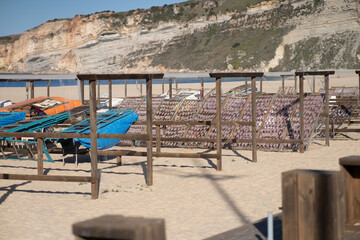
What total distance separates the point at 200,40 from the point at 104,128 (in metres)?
85.1

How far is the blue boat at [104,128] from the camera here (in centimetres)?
1110

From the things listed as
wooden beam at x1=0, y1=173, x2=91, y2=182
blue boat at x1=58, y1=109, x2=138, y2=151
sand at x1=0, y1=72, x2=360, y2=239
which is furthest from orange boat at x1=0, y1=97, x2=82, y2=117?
wooden beam at x1=0, y1=173, x2=91, y2=182

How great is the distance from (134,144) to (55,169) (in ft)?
14.3

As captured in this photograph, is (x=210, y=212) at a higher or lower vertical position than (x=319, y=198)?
lower

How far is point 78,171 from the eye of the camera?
441 inches

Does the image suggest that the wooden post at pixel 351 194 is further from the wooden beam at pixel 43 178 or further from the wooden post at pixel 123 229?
the wooden beam at pixel 43 178

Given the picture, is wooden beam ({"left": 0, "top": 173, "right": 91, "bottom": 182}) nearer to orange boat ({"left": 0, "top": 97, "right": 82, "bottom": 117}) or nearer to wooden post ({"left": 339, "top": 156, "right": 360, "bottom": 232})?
wooden post ({"left": 339, "top": 156, "right": 360, "bottom": 232})

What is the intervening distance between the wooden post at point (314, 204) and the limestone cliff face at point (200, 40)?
68787 millimetres

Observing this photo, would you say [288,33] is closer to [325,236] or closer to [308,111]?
[308,111]

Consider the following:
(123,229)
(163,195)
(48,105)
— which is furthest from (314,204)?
(48,105)

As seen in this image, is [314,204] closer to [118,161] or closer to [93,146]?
[93,146]

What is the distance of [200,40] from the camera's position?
95.2m

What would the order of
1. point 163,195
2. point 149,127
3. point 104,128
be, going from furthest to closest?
point 104,128, point 149,127, point 163,195

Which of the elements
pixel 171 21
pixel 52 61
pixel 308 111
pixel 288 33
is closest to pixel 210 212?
pixel 308 111
